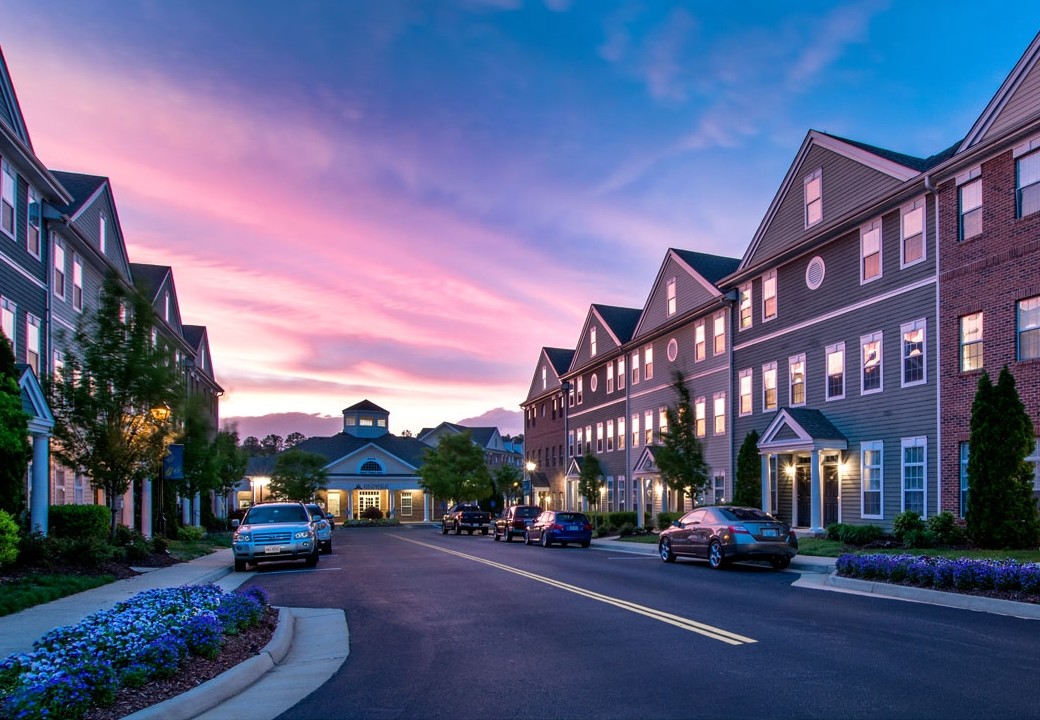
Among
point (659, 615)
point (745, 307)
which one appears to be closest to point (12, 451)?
point (659, 615)

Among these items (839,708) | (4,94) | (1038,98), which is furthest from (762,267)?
(839,708)

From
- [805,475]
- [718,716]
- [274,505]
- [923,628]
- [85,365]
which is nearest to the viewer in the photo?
[718,716]

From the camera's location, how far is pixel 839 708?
6660 millimetres

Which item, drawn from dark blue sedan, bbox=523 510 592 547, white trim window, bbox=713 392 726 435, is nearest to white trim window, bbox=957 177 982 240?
white trim window, bbox=713 392 726 435

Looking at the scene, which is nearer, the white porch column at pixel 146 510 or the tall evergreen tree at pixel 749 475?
the tall evergreen tree at pixel 749 475

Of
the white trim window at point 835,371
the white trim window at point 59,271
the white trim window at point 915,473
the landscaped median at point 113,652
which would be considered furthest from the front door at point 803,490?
the white trim window at point 59,271

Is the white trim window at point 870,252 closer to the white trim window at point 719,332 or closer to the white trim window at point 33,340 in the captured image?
the white trim window at point 719,332

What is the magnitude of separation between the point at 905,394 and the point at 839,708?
19089 mm

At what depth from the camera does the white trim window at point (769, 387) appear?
102ft

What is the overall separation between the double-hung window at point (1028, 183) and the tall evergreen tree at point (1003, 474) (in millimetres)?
3874

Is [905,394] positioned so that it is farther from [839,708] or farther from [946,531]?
[839,708]

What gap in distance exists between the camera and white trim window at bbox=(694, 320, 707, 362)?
37.4 m

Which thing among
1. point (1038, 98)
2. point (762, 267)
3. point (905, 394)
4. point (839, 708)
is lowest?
point (839, 708)

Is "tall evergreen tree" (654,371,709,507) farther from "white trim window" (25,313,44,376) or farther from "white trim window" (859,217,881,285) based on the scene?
"white trim window" (25,313,44,376)
